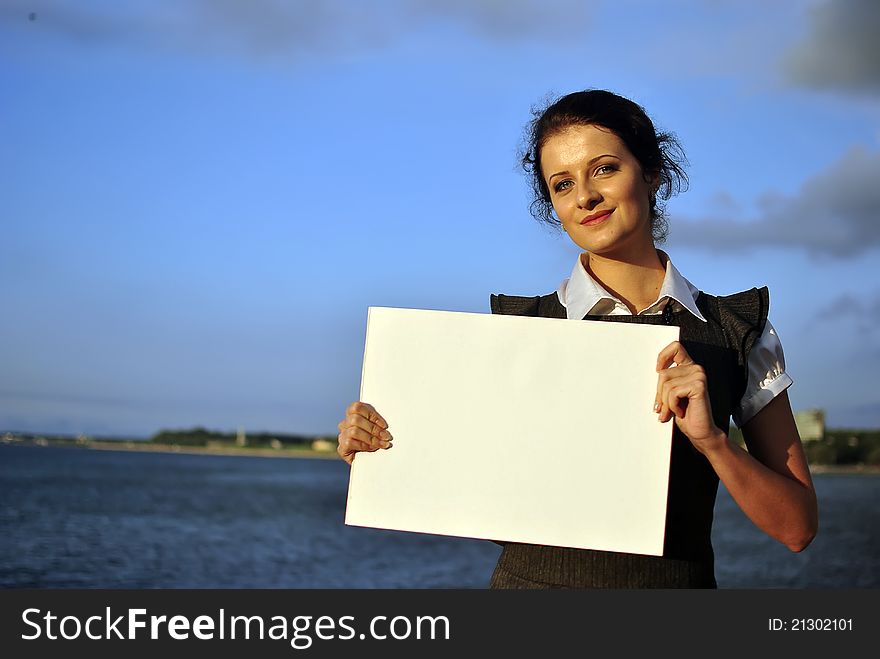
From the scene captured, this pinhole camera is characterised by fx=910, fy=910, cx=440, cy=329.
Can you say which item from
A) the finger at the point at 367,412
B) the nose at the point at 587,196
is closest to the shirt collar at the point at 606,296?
the nose at the point at 587,196

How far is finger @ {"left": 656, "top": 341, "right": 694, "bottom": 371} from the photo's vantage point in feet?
6.82

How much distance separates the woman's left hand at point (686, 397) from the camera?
1.98m

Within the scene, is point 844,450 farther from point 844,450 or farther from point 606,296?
point 606,296

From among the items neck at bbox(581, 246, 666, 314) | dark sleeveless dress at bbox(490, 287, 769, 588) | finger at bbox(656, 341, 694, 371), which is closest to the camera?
finger at bbox(656, 341, 694, 371)

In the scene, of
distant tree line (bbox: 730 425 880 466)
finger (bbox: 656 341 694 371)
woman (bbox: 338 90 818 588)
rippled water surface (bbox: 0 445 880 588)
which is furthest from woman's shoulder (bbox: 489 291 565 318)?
distant tree line (bbox: 730 425 880 466)

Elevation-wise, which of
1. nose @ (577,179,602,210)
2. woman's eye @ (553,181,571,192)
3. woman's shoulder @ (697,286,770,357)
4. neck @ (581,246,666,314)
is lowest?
woman's shoulder @ (697,286,770,357)

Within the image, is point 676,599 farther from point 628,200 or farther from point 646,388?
point 628,200

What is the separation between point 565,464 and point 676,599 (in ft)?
1.36

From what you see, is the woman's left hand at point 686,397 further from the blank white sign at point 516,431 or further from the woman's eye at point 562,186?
the woman's eye at point 562,186

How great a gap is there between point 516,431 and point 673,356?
434 mm

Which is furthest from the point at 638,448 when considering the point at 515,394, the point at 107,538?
the point at 107,538

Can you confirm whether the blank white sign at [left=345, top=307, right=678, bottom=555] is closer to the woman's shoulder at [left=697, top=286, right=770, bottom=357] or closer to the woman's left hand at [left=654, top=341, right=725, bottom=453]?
the woman's left hand at [left=654, top=341, right=725, bottom=453]

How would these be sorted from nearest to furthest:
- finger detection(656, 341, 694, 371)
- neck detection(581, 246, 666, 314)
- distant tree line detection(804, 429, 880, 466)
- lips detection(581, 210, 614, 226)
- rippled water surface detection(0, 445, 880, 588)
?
finger detection(656, 341, 694, 371) < lips detection(581, 210, 614, 226) < neck detection(581, 246, 666, 314) < rippled water surface detection(0, 445, 880, 588) < distant tree line detection(804, 429, 880, 466)

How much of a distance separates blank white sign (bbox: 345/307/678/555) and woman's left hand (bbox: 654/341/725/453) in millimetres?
45
